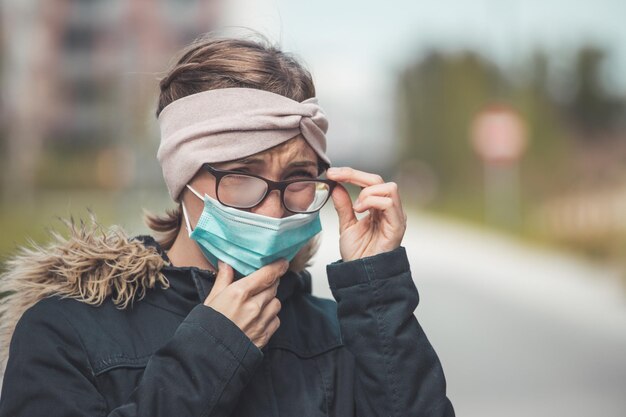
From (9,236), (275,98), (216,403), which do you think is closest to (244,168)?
(275,98)

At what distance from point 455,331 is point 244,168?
817cm

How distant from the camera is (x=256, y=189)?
2.01 m

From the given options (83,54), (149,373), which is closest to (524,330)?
(149,373)

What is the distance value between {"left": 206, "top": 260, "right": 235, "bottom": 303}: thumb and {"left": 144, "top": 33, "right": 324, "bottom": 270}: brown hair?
0.42 metres

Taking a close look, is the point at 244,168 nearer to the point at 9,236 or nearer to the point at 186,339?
the point at 186,339

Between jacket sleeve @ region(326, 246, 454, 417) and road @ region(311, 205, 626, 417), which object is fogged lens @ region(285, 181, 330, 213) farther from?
road @ region(311, 205, 626, 417)

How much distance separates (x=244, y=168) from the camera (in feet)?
6.59

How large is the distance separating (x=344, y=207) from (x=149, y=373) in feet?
2.15

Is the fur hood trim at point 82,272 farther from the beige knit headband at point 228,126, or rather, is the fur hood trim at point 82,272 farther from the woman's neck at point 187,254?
the beige knit headband at point 228,126

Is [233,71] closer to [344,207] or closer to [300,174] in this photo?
[300,174]

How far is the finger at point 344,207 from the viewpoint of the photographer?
84.4 inches

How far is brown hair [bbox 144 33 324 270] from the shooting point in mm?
2053

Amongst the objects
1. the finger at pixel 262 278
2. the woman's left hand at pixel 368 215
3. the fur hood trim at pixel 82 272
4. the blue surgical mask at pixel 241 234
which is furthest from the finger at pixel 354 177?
the fur hood trim at pixel 82 272

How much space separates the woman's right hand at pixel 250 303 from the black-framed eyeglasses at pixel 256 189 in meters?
0.17
